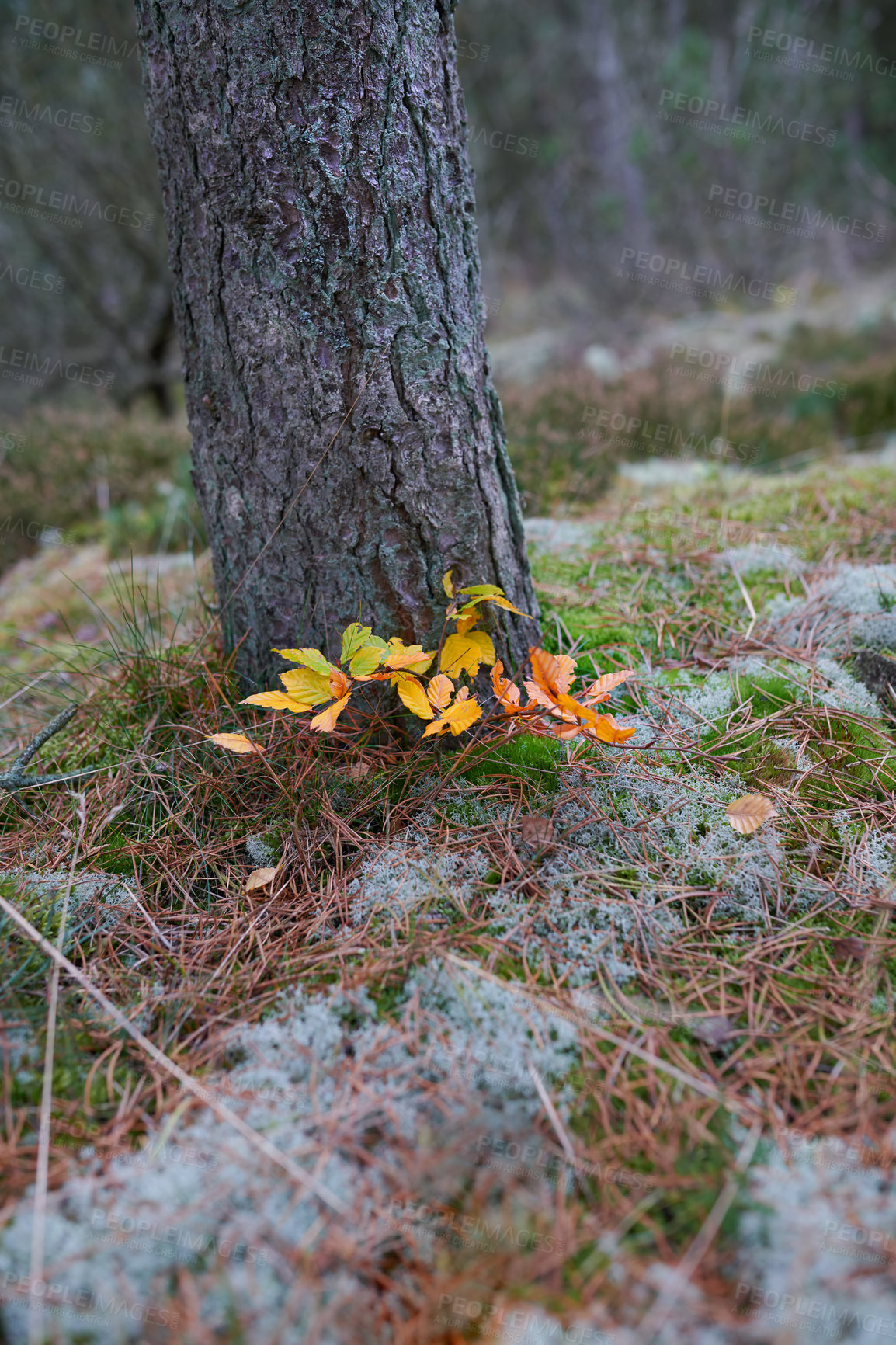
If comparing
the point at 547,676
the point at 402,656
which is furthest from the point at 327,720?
the point at 547,676

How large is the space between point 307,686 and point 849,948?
4.12ft

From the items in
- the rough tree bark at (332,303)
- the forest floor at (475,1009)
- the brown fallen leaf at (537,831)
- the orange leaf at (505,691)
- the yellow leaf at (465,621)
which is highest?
the rough tree bark at (332,303)

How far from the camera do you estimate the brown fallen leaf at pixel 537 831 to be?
1.77 meters

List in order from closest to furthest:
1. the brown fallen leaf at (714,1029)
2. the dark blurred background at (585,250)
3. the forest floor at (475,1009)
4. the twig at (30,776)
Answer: the forest floor at (475,1009) < the brown fallen leaf at (714,1029) < the twig at (30,776) < the dark blurred background at (585,250)

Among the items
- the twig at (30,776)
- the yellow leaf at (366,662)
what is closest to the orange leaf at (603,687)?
the yellow leaf at (366,662)

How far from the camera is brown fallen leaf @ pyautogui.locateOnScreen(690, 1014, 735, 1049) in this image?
1432mm

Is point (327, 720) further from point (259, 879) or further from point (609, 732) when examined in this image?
point (609, 732)

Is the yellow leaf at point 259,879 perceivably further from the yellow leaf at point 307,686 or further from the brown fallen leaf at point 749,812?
the brown fallen leaf at point 749,812

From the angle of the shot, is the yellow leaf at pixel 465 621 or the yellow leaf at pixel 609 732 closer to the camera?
the yellow leaf at pixel 609 732

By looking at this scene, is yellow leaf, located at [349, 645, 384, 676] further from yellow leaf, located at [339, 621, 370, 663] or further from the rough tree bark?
the rough tree bark

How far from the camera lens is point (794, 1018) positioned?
57.2 inches

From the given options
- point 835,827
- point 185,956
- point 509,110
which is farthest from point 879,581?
point 509,110

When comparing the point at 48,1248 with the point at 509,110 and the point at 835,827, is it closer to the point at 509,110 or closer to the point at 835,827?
the point at 835,827

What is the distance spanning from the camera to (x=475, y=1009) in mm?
1466
